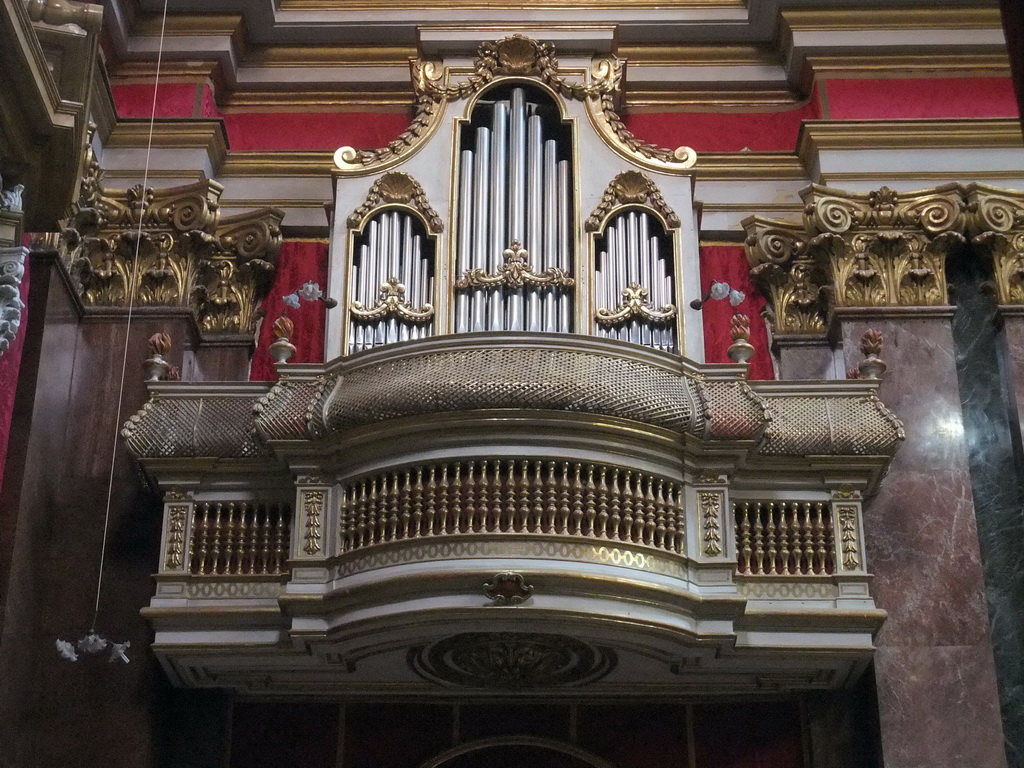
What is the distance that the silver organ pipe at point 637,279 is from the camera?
1189cm

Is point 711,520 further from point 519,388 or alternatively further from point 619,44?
point 619,44

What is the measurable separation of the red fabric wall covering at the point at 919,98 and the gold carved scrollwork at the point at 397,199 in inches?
137

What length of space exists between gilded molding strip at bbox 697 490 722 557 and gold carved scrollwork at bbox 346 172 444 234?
10.2ft

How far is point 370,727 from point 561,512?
2.38m

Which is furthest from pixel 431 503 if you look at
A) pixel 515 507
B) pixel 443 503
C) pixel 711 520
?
pixel 711 520

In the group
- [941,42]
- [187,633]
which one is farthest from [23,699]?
[941,42]

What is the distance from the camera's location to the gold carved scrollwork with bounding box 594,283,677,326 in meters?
11.9

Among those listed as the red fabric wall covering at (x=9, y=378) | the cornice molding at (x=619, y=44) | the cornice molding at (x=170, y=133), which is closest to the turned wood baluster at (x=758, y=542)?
the cornice molding at (x=619, y=44)

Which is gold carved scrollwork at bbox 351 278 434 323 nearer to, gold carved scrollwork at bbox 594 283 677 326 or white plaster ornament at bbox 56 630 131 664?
gold carved scrollwork at bbox 594 283 677 326

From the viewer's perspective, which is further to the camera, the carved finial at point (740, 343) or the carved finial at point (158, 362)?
the carved finial at point (158, 362)

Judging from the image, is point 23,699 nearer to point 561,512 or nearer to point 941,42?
point 561,512

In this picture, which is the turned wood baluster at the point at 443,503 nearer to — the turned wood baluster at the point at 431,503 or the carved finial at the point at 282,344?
the turned wood baluster at the point at 431,503

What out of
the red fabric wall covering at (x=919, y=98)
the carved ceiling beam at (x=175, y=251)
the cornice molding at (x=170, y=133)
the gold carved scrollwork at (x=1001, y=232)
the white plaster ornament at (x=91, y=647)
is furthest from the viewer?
the red fabric wall covering at (x=919, y=98)

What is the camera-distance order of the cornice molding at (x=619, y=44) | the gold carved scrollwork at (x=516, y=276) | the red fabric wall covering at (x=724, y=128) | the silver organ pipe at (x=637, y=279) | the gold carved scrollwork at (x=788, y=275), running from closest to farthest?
1. the silver organ pipe at (x=637, y=279)
2. the gold carved scrollwork at (x=516, y=276)
3. the gold carved scrollwork at (x=788, y=275)
4. the cornice molding at (x=619, y=44)
5. the red fabric wall covering at (x=724, y=128)
